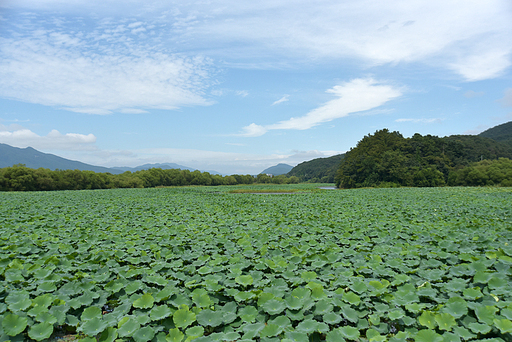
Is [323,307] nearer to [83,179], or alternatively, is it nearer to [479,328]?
[479,328]

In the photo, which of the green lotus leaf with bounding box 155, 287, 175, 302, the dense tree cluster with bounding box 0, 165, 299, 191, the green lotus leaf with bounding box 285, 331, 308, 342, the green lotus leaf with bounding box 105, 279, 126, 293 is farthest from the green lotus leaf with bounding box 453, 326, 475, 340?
the dense tree cluster with bounding box 0, 165, 299, 191

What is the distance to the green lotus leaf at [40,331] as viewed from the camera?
2344 millimetres

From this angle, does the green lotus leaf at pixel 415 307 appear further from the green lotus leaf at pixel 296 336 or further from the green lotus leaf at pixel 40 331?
the green lotus leaf at pixel 40 331

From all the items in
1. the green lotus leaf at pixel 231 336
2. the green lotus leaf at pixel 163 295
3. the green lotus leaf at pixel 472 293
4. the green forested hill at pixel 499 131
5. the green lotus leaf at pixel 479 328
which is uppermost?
the green forested hill at pixel 499 131

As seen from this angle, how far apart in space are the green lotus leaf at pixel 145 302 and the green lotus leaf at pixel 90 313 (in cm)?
36

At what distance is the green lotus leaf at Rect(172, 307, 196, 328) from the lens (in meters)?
2.51

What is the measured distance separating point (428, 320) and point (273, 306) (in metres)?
1.52

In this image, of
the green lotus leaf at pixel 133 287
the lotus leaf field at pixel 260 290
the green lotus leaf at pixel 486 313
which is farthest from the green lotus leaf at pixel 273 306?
the green lotus leaf at pixel 486 313

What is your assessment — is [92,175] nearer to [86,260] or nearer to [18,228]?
[18,228]

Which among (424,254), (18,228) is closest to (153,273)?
(424,254)

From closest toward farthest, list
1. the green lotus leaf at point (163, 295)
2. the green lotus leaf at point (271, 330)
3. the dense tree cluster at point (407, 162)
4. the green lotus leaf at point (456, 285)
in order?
1. the green lotus leaf at point (271, 330)
2. the green lotus leaf at point (163, 295)
3. the green lotus leaf at point (456, 285)
4. the dense tree cluster at point (407, 162)

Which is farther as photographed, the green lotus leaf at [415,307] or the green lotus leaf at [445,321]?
the green lotus leaf at [415,307]

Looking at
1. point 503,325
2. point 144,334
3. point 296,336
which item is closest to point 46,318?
point 144,334

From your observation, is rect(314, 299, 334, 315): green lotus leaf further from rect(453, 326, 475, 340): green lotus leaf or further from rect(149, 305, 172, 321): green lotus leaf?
rect(149, 305, 172, 321): green lotus leaf
